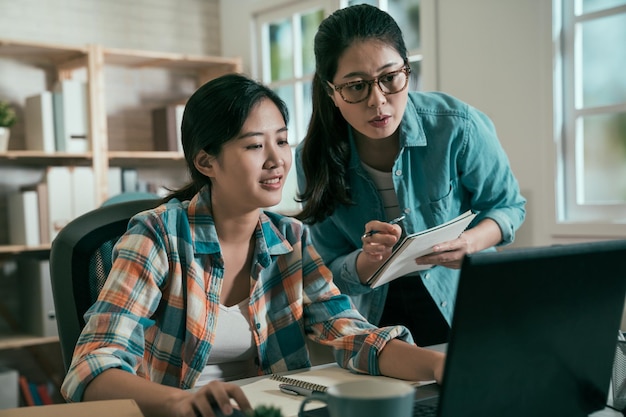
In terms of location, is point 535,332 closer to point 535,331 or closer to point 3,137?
point 535,331

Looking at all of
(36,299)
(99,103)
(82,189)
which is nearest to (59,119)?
(99,103)

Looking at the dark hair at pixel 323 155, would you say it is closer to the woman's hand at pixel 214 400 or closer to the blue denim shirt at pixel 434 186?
the blue denim shirt at pixel 434 186

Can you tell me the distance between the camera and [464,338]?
30.0 inches

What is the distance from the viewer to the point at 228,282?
1.43 m

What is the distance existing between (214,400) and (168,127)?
360 cm

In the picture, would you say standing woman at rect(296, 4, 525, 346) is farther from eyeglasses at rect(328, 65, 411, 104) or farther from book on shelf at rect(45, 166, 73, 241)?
book on shelf at rect(45, 166, 73, 241)

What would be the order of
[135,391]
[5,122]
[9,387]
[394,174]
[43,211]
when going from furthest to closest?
[43,211] < [5,122] < [9,387] < [394,174] < [135,391]

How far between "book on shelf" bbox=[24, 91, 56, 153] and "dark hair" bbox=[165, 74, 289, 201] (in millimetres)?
2719

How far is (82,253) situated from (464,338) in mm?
862

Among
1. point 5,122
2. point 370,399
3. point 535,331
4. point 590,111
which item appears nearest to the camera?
point 370,399

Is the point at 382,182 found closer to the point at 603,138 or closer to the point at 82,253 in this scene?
the point at 82,253

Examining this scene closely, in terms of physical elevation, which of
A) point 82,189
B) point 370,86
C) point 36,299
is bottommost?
point 36,299

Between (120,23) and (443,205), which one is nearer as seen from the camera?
(443,205)

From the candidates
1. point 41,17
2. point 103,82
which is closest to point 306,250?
point 103,82
